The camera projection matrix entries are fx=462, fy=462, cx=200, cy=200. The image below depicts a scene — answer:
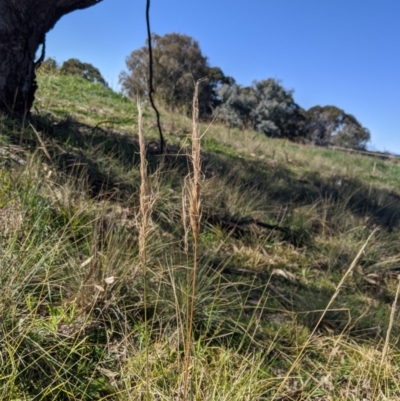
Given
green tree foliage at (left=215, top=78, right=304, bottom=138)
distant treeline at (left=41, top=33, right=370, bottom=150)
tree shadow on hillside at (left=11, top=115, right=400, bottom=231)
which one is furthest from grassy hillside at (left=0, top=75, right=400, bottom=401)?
green tree foliage at (left=215, top=78, right=304, bottom=138)

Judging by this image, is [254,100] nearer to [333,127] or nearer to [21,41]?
[333,127]

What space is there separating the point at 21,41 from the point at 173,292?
2.91 meters

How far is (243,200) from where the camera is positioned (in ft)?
13.7

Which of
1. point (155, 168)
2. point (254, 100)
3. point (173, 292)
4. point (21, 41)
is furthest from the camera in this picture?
point (254, 100)

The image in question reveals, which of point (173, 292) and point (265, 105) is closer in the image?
point (173, 292)

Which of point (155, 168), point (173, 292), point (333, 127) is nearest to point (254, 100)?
point (333, 127)

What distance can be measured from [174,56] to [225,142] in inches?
961

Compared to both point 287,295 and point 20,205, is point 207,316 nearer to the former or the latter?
point 287,295

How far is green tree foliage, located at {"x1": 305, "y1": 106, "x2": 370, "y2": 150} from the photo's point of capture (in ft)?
107

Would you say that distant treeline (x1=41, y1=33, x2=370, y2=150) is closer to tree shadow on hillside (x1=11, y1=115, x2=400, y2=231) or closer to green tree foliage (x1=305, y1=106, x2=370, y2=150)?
green tree foliage (x1=305, y1=106, x2=370, y2=150)

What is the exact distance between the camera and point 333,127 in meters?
34.0

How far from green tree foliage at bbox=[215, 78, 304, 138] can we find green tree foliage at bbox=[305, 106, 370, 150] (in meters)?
2.56

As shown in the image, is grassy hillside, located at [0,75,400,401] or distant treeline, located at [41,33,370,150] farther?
distant treeline, located at [41,33,370,150]

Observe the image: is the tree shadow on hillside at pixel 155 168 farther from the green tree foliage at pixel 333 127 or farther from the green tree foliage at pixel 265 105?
the green tree foliage at pixel 333 127
